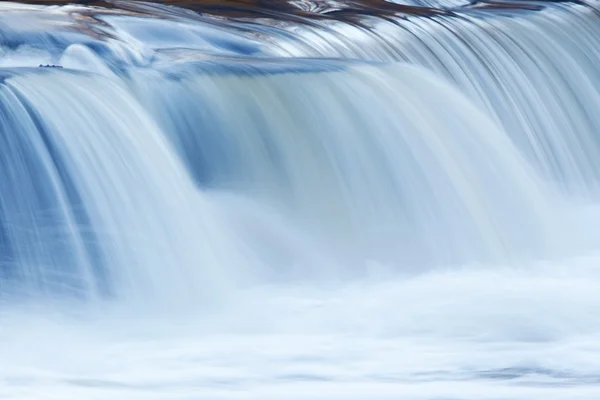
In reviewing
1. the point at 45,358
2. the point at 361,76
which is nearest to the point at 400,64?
the point at 361,76

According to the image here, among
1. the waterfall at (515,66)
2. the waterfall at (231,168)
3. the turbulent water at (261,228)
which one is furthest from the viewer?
the waterfall at (515,66)

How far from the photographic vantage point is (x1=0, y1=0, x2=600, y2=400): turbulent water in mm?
3998

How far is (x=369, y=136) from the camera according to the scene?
536 cm

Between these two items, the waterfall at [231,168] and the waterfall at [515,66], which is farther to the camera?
the waterfall at [515,66]

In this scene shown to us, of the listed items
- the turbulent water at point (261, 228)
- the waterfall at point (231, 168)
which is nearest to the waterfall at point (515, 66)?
the turbulent water at point (261, 228)

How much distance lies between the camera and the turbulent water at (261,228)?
4.00 metres

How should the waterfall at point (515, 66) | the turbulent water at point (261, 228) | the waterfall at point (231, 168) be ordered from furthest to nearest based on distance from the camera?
the waterfall at point (515, 66)
the waterfall at point (231, 168)
the turbulent water at point (261, 228)

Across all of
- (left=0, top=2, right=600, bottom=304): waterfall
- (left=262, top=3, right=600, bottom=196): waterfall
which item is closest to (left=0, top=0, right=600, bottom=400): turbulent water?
(left=0, top=2, right=600, bottom=304): waterfall

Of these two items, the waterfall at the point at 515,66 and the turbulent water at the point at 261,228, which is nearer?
the turbulent water at the point at 261,228

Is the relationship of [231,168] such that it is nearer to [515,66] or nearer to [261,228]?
[261,228]

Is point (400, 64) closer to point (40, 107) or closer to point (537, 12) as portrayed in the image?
point (40, 107)

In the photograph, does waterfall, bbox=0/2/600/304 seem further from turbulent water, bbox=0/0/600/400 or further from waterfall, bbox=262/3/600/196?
waterfall, bbox=262/3/600/196

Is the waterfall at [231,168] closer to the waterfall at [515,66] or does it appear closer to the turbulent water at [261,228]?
the turbulent water at [261,228]

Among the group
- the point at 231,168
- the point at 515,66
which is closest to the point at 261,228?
the point at 231,168
